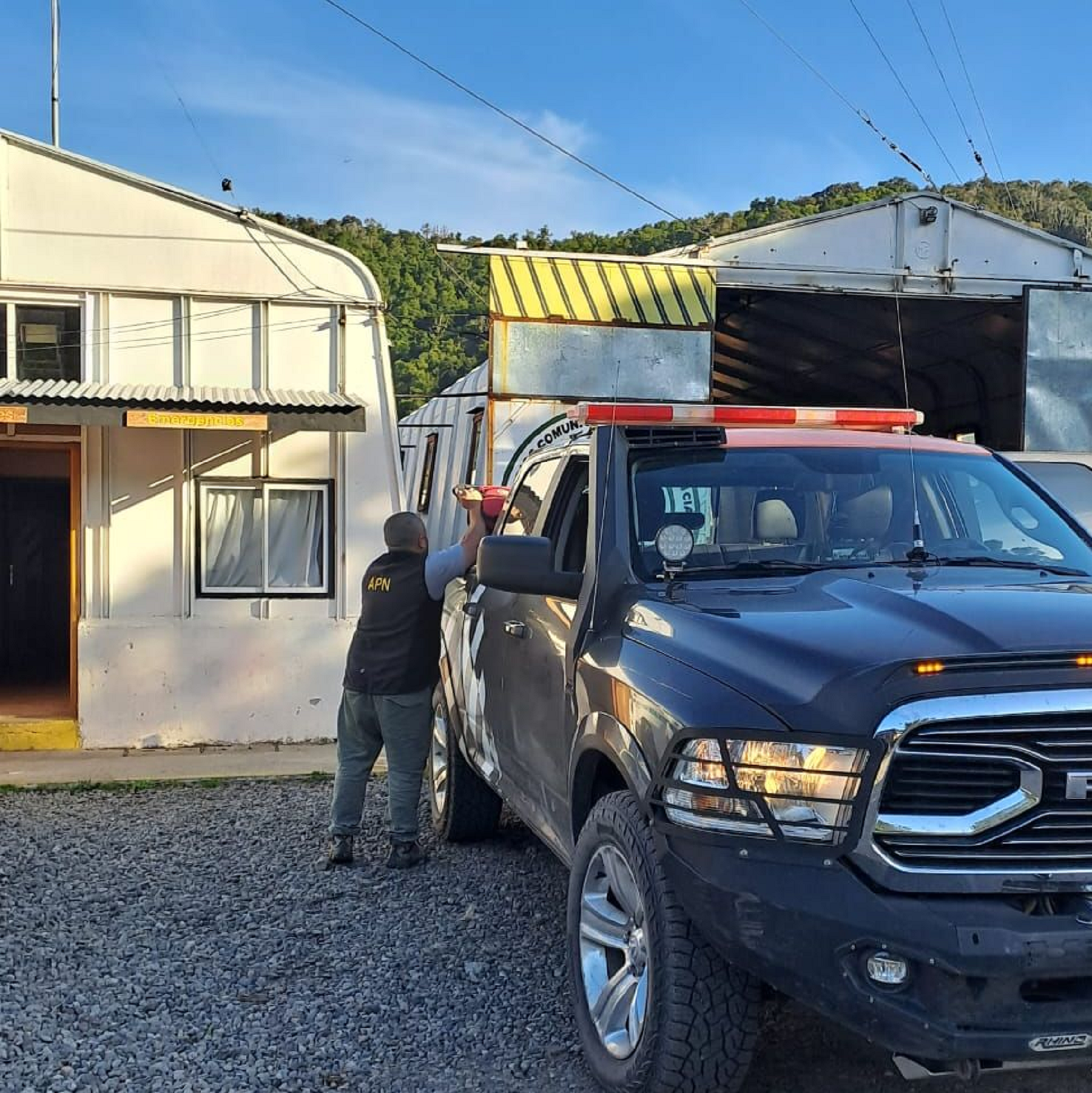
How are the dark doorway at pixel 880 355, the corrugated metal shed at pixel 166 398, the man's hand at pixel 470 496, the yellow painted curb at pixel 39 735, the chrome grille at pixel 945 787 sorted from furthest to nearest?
the dark doorway at pixel 880 355 < the yellow painted curb at pixel 39 735 < the corrugated metal shed at pixel 166 398 < the man's hand at pixel 470 496 < the chrome grille at pixel 945 787

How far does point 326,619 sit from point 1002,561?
650 centimetres

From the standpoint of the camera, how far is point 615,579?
12.1 ft

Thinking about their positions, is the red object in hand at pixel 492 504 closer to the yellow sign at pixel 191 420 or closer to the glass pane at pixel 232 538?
the yellow sign at pixel 191 420

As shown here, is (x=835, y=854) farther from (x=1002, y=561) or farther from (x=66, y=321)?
(x=66, y=321)

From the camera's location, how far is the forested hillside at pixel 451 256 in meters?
11.8

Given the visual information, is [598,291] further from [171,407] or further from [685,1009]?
[685,1009]

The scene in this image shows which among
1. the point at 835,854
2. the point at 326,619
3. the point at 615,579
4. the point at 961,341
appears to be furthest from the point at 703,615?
the point at 961,341

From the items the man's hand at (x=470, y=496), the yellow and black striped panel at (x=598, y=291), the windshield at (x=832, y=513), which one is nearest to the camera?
the windshield at (x=832, y=513)

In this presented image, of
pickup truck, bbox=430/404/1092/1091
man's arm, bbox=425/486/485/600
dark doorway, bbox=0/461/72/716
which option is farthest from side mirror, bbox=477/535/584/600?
dark doorway, bbox=0/461/72/716

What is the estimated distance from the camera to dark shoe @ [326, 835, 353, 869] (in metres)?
5.80

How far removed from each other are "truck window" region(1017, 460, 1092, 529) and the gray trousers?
7343 millimetres

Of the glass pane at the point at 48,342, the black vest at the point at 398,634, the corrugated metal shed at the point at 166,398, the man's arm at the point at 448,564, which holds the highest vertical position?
the glass pane at the point at 48,342

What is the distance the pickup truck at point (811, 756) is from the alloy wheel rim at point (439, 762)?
6.81ft

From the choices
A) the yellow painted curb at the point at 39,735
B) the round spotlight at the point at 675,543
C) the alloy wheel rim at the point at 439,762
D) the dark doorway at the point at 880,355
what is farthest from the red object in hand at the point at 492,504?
the dark doorway at the point at 880,355
